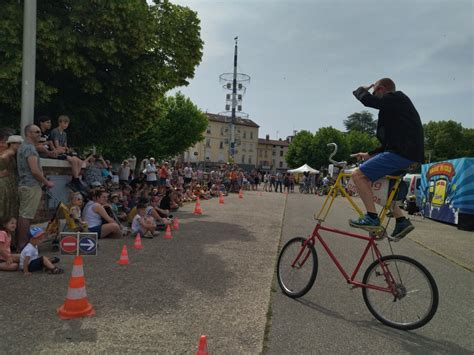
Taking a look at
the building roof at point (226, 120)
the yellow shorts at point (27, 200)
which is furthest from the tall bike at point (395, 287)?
the building roof at point (226, 120)

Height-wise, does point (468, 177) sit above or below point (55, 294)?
above

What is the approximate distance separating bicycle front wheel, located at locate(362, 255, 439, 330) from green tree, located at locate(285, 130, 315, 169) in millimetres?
66347

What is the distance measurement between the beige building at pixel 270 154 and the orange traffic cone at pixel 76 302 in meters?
99.9

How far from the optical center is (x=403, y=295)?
3.94 meters

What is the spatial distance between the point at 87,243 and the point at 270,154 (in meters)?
104

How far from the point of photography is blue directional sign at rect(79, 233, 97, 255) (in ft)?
18.0

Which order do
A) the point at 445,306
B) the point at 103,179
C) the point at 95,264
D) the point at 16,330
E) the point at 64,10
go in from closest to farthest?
the point at 16,330 < the point at 445,306 < the point at 95,264 < the point at 64,10 < the point at 103,179

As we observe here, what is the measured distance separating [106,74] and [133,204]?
3.99m

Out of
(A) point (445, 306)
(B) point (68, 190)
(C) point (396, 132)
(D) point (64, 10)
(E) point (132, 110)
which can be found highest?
(D) point (64, 10)

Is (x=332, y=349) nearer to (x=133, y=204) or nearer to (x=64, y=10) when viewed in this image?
(x=133, y=204)

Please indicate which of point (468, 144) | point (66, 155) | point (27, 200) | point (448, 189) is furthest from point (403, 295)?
point (468, 144)

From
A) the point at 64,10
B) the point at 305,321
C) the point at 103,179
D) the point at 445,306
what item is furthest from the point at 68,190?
the point at 445,306

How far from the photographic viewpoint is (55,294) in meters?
4.25

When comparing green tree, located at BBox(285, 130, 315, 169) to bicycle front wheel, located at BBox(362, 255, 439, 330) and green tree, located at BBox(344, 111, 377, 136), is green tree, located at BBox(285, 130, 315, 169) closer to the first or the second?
green tree, located at BBox(344, 111, 377, 136)
